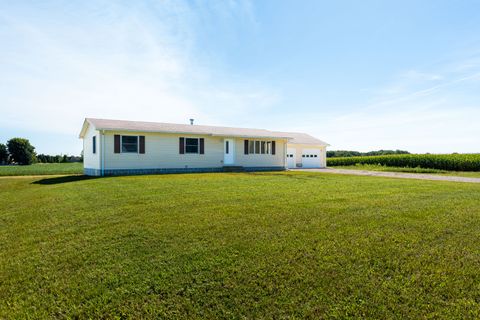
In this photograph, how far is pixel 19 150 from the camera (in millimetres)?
35781

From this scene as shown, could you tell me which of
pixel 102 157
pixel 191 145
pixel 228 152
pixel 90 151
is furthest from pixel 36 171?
pixel 228 152

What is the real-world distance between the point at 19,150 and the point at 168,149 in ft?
110

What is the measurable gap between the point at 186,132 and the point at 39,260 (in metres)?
13.2

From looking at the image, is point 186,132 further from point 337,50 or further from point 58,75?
point 337,50

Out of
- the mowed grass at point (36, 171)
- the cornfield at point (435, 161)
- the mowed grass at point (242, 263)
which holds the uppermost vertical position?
the cornfield at point (435, 161)

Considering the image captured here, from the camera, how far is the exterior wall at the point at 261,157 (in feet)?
59.4

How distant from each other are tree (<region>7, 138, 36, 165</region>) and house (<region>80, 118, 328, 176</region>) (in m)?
26.2

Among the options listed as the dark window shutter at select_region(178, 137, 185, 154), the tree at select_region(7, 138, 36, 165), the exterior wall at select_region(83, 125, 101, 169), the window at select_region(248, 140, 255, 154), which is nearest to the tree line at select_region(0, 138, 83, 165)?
the tree at select_region(7, 138, 36, 165)

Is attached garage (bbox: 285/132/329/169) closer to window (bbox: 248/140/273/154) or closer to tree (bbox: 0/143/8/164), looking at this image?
window (bbox: 248/140/273/154)

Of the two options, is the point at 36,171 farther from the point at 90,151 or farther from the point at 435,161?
the point at 435,161

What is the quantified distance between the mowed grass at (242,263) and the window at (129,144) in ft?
32.0

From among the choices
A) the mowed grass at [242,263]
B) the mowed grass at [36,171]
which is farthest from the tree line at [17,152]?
the mowed grass at [242,263]

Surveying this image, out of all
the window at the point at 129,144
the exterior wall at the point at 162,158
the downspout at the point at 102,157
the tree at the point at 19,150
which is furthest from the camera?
the tree at the point at 19,150

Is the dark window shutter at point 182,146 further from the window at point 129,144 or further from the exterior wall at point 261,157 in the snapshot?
the exterior wall at point 261,157
